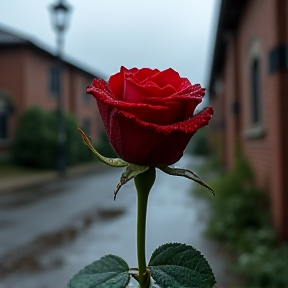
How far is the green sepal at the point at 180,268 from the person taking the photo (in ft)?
1.92

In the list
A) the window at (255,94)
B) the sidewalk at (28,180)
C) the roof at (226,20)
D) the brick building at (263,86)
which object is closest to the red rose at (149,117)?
the brick building at (263,86)

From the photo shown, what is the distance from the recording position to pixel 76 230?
8039 millimetres

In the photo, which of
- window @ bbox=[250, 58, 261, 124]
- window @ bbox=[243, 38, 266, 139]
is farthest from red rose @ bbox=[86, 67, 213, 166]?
window @ bbox=[250, 58, 261, 124]

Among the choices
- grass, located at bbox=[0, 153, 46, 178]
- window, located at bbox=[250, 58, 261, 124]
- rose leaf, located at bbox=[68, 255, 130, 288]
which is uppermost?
window, located at bbox=[250, 58, 261, 124]

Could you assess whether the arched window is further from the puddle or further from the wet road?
the puddle

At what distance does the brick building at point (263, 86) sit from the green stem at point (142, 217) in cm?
518

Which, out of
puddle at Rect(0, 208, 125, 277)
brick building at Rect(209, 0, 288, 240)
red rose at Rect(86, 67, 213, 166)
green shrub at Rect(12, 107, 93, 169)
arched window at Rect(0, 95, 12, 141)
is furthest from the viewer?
arched window at Rect(0, 95, 12, 141)

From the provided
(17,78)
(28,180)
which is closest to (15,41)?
(17,78)

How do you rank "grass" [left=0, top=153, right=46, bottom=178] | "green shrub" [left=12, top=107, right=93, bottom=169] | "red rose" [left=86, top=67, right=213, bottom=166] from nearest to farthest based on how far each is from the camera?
1. "red rose" [left=86, top=67, right=213, bottom=166]
2. "grass" [left=0, top=153, right=46, bottom=178]
3. "green shrub" [left=12, top=107, right=93, bottom=169]

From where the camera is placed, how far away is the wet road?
5664 mm

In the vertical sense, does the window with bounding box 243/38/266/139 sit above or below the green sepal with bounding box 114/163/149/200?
above

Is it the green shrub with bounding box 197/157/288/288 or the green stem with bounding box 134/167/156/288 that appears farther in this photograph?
the green shrub with bounding box 197/157/288/288

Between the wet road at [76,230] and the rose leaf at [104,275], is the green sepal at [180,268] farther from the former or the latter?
the wet road at [76,230]

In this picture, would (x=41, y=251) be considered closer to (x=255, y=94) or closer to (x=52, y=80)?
(x=255, y=94)
